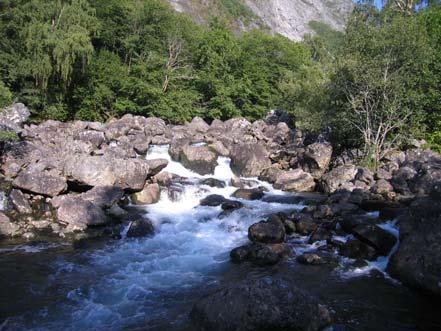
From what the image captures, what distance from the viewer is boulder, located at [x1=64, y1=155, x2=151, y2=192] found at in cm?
1945

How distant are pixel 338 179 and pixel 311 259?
36.3 feet

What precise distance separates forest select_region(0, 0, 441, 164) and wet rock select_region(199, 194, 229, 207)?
1095 centimetres

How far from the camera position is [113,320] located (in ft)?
31.2

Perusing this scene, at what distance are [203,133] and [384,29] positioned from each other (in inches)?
670

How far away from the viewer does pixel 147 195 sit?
67.2 feet

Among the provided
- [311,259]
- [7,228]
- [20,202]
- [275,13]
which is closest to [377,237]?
[311,259]

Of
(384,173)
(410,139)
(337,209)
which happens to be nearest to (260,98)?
(410,139)

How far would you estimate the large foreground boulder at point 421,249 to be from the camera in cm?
1059

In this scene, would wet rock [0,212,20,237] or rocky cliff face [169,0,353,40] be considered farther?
rocky cliff face [169,0,353,40]

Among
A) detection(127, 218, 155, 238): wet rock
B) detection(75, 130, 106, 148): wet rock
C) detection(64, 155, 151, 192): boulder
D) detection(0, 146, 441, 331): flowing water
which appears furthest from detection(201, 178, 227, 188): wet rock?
detection(75, 130, 106, 148): wet rock

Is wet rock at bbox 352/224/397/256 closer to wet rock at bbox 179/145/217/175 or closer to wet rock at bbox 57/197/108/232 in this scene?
wet rock at bbox 57/197/108/232

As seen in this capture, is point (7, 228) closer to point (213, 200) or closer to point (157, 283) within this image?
point (157, 283)

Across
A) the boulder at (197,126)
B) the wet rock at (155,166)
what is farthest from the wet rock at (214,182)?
the boulder at (197,126)

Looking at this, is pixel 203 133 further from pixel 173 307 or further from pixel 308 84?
pixel 173 307
